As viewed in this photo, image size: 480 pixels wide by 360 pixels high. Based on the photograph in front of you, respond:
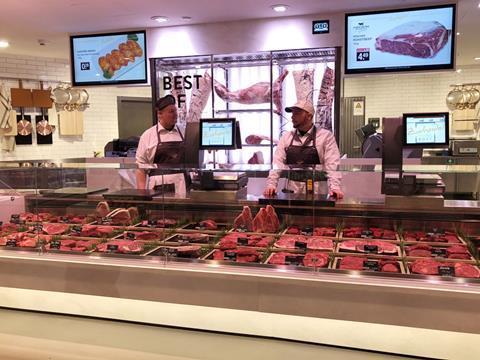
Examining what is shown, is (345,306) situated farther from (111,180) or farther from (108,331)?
(111,180)

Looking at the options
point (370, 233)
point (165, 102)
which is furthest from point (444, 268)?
point (165, 102)

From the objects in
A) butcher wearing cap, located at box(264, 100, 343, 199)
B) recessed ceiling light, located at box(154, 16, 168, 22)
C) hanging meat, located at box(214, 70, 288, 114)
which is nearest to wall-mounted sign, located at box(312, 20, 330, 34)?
hanging meat, located at box(214, 70, 288, 114)

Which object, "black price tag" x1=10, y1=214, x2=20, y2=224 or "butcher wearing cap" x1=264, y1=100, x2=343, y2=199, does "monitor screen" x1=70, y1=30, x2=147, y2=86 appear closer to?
"butcher wearing cap" x1=264, y1=100, x2=343, y2=199

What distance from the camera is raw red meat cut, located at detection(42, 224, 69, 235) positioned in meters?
3.31

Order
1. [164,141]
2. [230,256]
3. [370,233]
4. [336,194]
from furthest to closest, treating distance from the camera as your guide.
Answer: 1. [164,141]
2. [336,194]
3. [370,233]
4. [230,256]

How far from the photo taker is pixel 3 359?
2795mm

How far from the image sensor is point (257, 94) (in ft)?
20.6

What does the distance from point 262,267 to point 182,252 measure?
1.72 feet

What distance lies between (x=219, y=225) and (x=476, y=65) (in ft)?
31.2

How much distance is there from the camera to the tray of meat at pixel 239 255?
8.89 feet

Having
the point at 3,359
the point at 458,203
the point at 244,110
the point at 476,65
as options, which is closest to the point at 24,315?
the point at 3,359

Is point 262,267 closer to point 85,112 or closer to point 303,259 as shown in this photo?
point 303,259

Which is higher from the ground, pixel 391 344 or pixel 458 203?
pixel 458 203

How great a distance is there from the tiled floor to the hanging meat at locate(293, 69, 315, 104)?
391 cm
